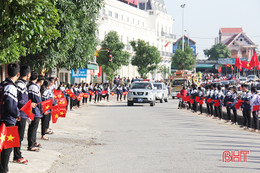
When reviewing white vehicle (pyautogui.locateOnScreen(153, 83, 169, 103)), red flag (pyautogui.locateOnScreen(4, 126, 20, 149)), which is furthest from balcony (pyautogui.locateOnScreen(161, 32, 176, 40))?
red flag (pyautogui.locateOnScreen(4, 126, 20, 149))

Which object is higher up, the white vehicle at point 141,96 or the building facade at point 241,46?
the building facade at point 241,46

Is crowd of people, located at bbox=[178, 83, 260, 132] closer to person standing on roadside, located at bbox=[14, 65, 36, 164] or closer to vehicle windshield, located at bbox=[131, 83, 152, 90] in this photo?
vehicle windshield, located at bbox=[131, 83, 152, 90]

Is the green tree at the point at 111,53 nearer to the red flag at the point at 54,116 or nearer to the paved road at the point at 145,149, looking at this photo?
the paved road at the point at 145,149

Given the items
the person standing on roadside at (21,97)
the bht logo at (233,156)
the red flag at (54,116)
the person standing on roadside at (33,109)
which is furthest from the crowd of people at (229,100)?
the person standing on roadside at (21,97)

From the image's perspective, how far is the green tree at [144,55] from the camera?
7365cm

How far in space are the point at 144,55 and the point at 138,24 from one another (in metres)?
16.3

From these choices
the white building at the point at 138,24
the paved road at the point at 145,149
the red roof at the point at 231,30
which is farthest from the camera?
the red roof at the point at 231,30

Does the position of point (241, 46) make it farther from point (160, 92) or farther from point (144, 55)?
point (160, 92)

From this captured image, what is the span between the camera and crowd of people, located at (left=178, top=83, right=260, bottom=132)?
17641 millimetres

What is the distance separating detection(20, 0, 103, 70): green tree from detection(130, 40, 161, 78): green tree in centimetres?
4629

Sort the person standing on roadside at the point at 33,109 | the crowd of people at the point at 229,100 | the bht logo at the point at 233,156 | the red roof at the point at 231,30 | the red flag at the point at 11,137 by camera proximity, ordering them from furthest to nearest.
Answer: the red roof at the point at 231,30
the crowd of people at the point at 229,100
the person standing on roadside at the point at 33,109
the bht logo at the point at 233,156
the red flag at the point at 11,137

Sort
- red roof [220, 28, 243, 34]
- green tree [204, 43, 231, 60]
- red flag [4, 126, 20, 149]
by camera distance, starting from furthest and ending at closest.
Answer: red roof [220, 28, 243, 34] < green tree [204, 43, 231, 60] < red flag [4, 126, 20, 149]

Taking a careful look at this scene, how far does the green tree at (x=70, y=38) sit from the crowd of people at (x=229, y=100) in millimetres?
7183

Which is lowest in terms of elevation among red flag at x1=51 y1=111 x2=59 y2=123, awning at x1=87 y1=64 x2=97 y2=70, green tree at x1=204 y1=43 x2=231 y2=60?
red flag at x1=51 y1=111 x2=59 y2=123
